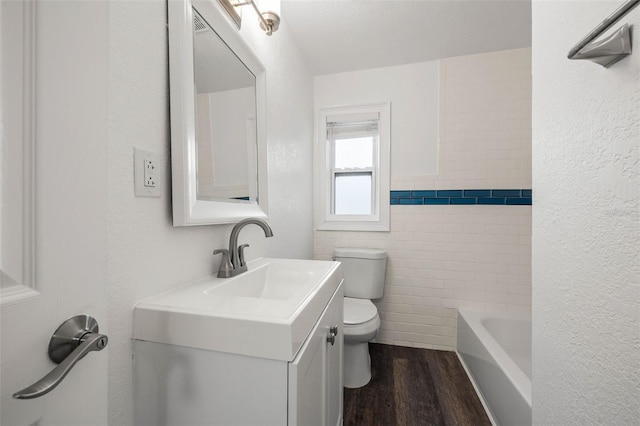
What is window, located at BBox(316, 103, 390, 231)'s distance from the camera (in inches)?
87.4

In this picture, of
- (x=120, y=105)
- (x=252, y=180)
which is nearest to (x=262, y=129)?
(x=252, y=180)

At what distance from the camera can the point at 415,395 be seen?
157cm

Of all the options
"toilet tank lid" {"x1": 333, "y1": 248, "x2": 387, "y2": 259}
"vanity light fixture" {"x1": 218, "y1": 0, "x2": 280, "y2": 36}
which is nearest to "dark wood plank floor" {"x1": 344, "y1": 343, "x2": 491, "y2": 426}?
"toilet tank lid" {"x1": 333, "y1": 248, "x2": 387, "y2": 259}

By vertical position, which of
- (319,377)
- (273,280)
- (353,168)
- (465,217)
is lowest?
(319,377)

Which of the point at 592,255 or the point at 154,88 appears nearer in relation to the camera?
the point at 592,255

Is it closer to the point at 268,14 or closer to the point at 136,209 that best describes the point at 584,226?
the point at 136,209

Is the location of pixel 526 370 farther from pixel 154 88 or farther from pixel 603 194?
pixel 154 88

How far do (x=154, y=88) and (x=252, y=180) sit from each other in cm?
57

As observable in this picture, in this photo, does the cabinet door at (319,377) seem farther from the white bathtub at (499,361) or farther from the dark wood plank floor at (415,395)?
the white bathtub at (499,361)

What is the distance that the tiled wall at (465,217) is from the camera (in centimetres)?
196

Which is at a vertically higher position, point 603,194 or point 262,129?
point 262,129

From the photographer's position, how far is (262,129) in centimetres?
130

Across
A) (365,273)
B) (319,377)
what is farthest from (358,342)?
(319,377)

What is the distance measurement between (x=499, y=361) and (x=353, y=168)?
167cm
